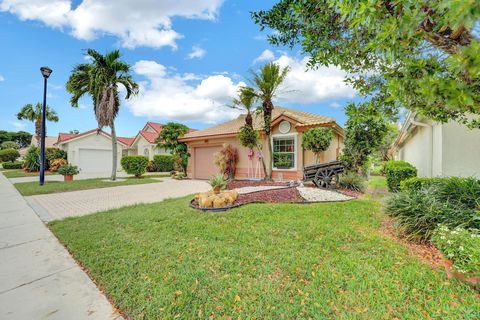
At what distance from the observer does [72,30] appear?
10094mm

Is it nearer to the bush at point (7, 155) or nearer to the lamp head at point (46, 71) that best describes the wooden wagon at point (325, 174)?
the lamp head at point (46, 71)

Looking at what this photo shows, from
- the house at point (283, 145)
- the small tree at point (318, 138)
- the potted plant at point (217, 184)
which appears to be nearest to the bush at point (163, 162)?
the house at point (283, 145)

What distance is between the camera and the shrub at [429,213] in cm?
354

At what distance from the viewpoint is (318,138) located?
9633mm

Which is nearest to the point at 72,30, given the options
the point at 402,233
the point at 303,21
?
the point at 303,21

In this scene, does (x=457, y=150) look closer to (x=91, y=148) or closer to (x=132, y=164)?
(x=132, y=164)

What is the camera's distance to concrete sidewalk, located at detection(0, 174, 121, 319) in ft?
7.77

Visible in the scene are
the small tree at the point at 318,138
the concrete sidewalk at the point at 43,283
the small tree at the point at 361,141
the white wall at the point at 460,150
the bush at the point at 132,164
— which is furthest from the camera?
the bush at the point at 132,164

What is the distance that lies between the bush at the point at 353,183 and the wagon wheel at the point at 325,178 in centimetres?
41

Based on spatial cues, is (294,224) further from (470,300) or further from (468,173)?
(468,173)

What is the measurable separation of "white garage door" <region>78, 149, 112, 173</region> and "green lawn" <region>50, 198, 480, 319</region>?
2268 cm

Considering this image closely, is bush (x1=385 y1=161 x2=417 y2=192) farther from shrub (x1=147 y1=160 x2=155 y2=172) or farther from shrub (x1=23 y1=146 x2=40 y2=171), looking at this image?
shrub (x1=23 y1=146 x2=40 y2=171)

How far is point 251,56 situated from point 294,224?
8405 millimetres

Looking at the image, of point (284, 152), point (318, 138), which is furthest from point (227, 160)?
point (318, 138)
